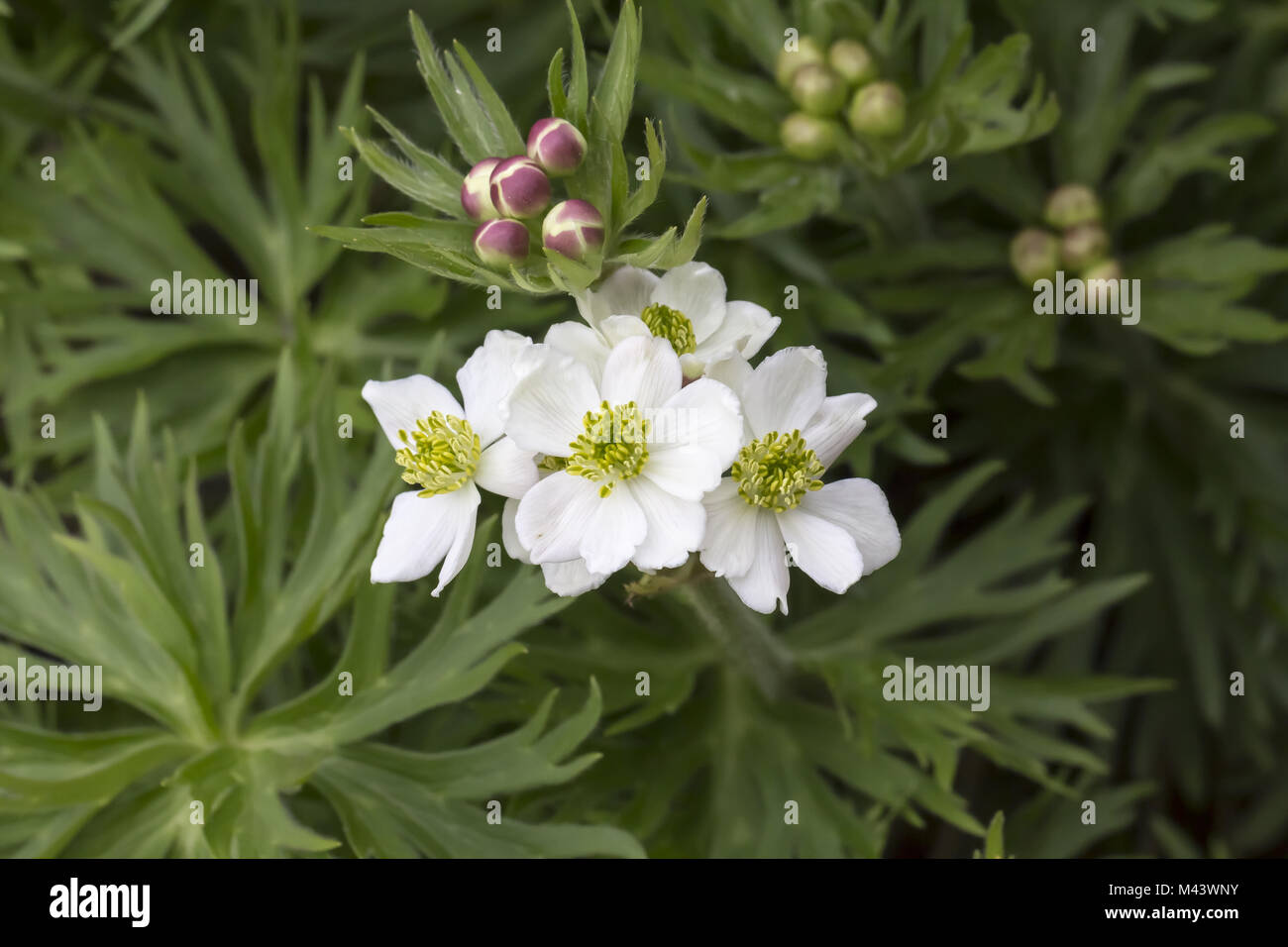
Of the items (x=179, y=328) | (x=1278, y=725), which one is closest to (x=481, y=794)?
(x=179, y=328)

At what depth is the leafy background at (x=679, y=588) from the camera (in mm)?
1634

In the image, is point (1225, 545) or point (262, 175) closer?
point (1225, 545)

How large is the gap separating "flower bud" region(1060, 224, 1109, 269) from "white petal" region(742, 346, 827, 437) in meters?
1.13

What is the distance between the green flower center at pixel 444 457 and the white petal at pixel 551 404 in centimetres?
8

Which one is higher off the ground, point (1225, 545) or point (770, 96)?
point (770, 96)

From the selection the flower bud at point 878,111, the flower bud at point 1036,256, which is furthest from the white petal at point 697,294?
the flower bud at point 1036,256

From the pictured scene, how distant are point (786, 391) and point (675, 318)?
12cm

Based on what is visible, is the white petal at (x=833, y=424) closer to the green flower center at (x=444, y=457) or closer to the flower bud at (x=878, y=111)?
the green flower center at (x=444, y=457)

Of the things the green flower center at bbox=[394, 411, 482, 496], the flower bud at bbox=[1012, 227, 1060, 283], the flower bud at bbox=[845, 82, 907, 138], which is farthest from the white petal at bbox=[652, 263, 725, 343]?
the flower bud at bbox=[1012, 227, 1060, 283]

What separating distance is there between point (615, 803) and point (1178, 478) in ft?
4.71

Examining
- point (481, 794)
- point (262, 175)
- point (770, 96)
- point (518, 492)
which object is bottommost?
point (481, 794)

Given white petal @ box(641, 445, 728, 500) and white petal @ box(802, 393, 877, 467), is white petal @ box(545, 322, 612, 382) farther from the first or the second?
white petal @ box(802, 393, 877, 467)

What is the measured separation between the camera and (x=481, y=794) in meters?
1.58
